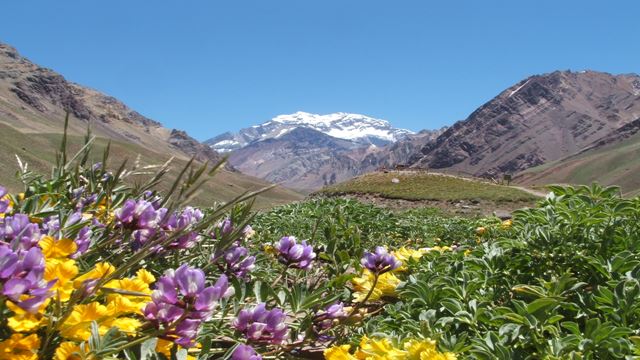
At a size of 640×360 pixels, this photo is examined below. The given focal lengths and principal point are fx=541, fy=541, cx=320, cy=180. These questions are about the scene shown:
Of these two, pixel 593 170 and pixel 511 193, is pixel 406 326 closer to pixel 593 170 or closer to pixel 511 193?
pixel 511 193

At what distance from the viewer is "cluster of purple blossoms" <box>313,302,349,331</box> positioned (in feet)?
7.39

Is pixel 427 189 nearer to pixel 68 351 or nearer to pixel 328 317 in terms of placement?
pixel 328 317

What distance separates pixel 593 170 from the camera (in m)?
190

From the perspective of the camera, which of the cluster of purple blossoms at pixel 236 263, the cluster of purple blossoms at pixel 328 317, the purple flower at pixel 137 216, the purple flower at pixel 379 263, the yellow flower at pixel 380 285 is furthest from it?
the yellow flower at pixel 380 285

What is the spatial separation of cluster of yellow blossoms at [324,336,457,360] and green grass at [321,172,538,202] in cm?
3412

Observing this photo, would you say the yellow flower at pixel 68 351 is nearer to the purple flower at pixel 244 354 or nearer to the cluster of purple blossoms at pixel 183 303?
the cluster of purple blossoms at pixel 183 303

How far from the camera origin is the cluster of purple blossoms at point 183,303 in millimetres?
1424

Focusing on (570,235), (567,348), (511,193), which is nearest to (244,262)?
(567,348)

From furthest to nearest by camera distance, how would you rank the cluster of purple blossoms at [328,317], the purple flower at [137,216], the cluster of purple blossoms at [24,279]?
the cluster of purple blossoms at [328,317] < the purple flower at [137,216] < the cluster of purple blossoms at [24,279]

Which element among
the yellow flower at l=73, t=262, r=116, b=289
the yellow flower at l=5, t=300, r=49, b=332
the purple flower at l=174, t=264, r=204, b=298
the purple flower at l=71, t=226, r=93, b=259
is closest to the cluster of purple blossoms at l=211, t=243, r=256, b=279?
the purple flower at l=71, t=226, r=93, b=259

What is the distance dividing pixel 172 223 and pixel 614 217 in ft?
7.49

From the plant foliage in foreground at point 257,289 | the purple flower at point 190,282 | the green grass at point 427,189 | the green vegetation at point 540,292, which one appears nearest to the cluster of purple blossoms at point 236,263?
the plant foliage in foreground at point 257,289

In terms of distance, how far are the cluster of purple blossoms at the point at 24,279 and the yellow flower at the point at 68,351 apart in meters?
0.20

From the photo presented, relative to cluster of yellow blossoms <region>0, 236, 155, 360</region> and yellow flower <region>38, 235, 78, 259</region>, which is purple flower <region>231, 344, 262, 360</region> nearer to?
cluster of yellow blossoms <region>0, 236, 155, 360</region>
